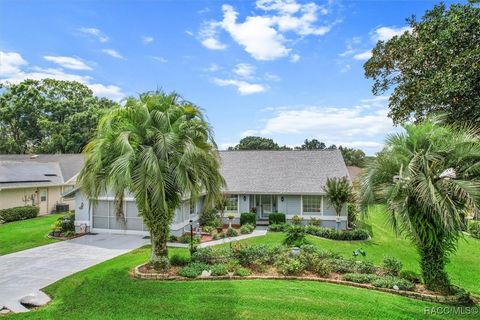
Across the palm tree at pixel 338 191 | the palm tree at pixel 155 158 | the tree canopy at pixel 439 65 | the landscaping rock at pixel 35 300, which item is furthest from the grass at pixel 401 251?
the landscaping rock at pixel 35 300

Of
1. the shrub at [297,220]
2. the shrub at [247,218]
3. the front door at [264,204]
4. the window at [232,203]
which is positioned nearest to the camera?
the shrub at [297,220]

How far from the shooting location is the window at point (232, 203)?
77.5ft

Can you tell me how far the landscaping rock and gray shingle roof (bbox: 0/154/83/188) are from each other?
57.2ft

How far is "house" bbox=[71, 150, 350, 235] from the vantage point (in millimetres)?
19516

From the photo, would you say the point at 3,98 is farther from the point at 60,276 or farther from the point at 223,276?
the point at 223,276

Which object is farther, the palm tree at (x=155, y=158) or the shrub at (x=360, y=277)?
the palm tree at (x=155, y=158)

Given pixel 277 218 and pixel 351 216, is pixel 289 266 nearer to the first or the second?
pixel 277 218

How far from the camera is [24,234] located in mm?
18984

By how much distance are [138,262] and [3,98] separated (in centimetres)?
4656

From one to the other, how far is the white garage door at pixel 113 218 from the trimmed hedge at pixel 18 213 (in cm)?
830

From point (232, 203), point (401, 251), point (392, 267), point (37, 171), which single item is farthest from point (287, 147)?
point (392, 267)

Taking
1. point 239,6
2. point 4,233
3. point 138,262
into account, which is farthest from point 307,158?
point 4,233

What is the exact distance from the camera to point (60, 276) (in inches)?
448

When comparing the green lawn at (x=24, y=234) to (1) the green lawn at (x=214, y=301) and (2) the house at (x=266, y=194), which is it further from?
(1) the green lawn at (x=214, y=301)
